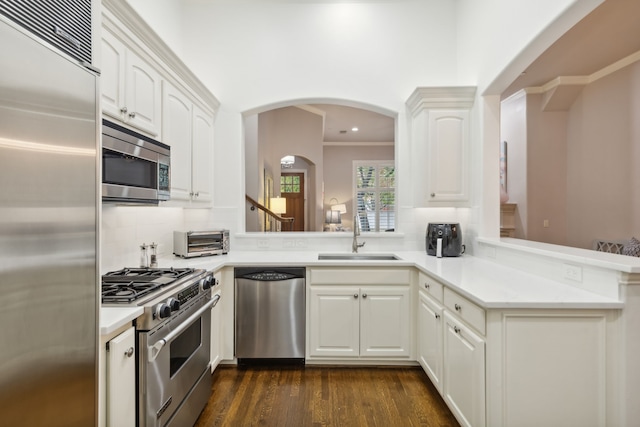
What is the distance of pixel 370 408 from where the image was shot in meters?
2.27

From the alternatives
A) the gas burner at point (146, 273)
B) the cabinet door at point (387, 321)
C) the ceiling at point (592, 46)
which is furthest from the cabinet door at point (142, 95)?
the ceiling at point (592, 46)

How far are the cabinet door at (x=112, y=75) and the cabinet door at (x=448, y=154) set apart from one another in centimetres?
237

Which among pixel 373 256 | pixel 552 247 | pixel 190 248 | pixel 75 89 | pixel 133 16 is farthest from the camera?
pixel 373 256

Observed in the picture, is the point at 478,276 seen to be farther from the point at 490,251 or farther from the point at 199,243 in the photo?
the point at 199,243

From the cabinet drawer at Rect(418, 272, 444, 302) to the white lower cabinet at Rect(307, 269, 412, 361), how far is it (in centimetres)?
14

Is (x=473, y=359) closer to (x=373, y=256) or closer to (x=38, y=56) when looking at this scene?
(x=373, y=256)

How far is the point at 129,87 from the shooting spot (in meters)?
1.93

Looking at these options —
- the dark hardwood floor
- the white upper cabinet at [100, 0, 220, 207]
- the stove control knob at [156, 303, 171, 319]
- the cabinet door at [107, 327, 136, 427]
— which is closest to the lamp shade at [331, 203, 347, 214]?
the white upper cabinet at [100, 0, 220, 207]

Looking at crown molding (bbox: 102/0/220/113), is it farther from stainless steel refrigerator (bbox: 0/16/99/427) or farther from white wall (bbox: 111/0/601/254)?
stainless steel refrigerator (bbox: 0/16/99/427)

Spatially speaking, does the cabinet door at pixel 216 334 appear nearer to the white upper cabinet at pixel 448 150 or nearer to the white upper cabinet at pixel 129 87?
the white upper cabinet at pixel 129 87

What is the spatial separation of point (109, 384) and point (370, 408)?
5.31 feet

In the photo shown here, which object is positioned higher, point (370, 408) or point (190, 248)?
point (190, 248)

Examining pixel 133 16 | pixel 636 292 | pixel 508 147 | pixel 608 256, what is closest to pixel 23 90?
pixel 133 16

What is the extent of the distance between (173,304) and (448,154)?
250cm
